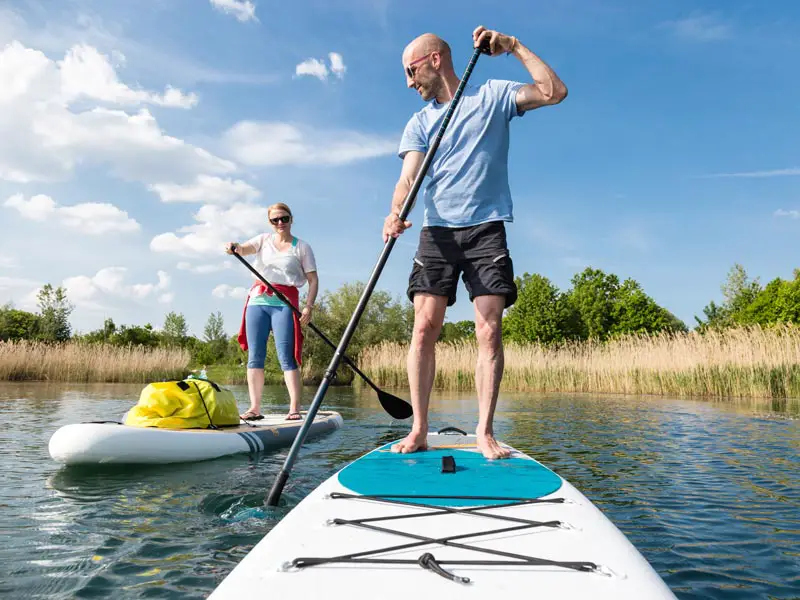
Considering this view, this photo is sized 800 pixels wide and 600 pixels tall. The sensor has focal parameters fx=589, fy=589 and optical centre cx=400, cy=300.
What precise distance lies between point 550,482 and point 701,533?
0.87 m

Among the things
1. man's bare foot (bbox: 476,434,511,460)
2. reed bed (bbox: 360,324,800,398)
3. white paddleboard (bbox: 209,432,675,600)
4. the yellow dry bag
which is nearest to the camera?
white paddleboard (bbox: 209,432,675,600)

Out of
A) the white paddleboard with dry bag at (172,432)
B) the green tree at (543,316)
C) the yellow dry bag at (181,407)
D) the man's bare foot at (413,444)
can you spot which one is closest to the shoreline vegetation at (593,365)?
the white paddleboard with dry bag at (172,432)

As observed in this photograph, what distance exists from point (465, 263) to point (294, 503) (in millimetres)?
1589

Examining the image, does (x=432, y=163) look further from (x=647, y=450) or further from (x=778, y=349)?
(x=778, y=349)

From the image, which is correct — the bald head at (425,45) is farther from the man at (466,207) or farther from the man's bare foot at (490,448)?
the man's bare foot at (490,448)

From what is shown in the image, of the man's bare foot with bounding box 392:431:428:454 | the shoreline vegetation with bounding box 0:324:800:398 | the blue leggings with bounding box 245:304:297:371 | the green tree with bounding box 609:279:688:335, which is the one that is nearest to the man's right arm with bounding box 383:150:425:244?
the man's bare foot with bounding box 392:431:428:454

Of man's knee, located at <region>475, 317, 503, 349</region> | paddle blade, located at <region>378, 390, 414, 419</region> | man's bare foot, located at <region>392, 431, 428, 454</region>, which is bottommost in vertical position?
man's bare foot, located at <region>392, 431, 428, 454</region>

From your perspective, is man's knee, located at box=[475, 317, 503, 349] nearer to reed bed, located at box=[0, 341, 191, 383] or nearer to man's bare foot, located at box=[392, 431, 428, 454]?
man's bare foot, located at box=[392, 431, 428, 454]

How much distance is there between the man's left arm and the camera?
3162mm

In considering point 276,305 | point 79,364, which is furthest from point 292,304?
point 79,364

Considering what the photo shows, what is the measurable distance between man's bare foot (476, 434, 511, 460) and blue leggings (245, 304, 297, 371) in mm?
2945

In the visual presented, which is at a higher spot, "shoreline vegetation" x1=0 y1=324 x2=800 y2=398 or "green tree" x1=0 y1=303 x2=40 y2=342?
"green tree" x1=0 y1=303 x2=40 y2=342

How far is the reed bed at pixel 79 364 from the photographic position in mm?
16500

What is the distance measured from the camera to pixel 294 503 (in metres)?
3.04
